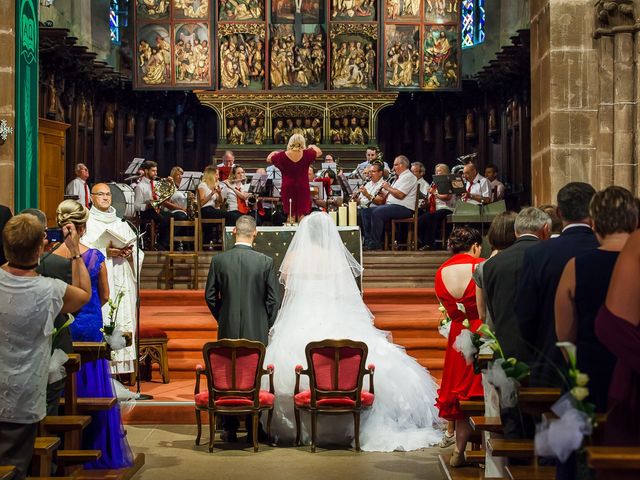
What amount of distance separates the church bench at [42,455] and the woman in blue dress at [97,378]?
1340 mm

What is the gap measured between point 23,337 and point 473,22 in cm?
1735

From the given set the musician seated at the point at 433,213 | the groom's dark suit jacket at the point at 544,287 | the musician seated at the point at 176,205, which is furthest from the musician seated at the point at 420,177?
the groom's dark suit jacket at the point at 544,287

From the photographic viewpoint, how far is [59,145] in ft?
54.0

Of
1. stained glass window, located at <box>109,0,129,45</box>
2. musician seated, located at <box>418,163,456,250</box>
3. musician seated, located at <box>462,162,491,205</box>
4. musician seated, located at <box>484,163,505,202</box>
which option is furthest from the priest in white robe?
stained glass window, located at <box>109,0,129,45</box>

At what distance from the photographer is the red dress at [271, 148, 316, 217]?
1223cm

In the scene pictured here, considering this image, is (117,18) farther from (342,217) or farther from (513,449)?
(513,449)

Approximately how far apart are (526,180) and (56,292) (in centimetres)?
1340

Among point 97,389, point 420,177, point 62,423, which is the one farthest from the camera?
point 420,177

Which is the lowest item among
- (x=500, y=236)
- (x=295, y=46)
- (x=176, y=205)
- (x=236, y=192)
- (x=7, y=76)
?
(x=500, y=236)

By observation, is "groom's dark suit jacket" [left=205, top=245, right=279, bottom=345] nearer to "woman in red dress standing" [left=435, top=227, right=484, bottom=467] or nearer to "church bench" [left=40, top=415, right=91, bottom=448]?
"woman in red dress standing" [left=435, top=227, right=484, bottom=467]

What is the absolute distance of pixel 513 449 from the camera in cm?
469

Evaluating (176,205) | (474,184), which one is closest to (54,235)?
(176,205)

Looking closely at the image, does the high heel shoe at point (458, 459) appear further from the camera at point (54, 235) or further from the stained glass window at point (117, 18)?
the stained glass window at point (117, 18)

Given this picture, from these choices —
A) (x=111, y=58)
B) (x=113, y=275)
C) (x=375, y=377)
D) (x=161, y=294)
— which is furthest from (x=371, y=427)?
(x=111, y=58)
